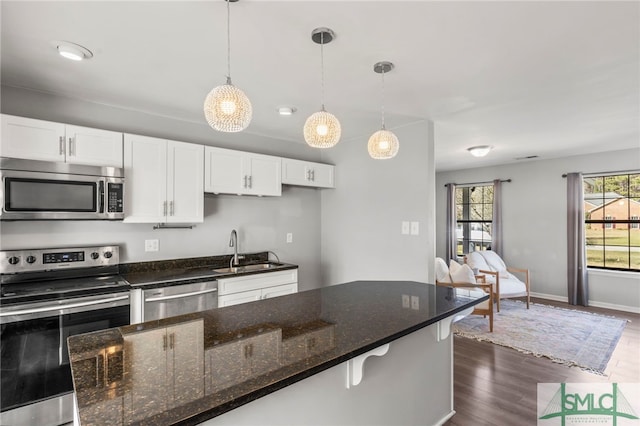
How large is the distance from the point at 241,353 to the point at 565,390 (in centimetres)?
297

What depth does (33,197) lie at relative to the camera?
230 centimetres

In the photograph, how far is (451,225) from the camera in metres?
6.82

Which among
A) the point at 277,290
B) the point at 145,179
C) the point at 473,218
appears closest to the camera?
the point at 145,179

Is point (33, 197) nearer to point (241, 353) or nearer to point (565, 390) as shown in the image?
point (241, 353)

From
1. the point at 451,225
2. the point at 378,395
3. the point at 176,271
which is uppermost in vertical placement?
the point at 451,225

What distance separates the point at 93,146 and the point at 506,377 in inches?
157

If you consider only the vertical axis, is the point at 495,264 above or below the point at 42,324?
below

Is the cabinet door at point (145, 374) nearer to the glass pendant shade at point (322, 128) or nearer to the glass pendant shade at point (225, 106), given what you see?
the glass pendant shade at point (225, 106)

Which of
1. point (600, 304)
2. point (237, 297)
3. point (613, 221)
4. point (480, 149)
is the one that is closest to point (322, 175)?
point (237, 297)

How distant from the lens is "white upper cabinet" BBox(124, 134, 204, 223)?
8.92 ft

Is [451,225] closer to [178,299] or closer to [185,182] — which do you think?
[185,182]

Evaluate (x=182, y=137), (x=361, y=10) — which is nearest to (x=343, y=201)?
(x=182, y=137)

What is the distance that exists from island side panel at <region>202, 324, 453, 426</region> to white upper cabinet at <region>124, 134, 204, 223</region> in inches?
85.2

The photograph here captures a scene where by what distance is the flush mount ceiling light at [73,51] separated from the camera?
188cm
